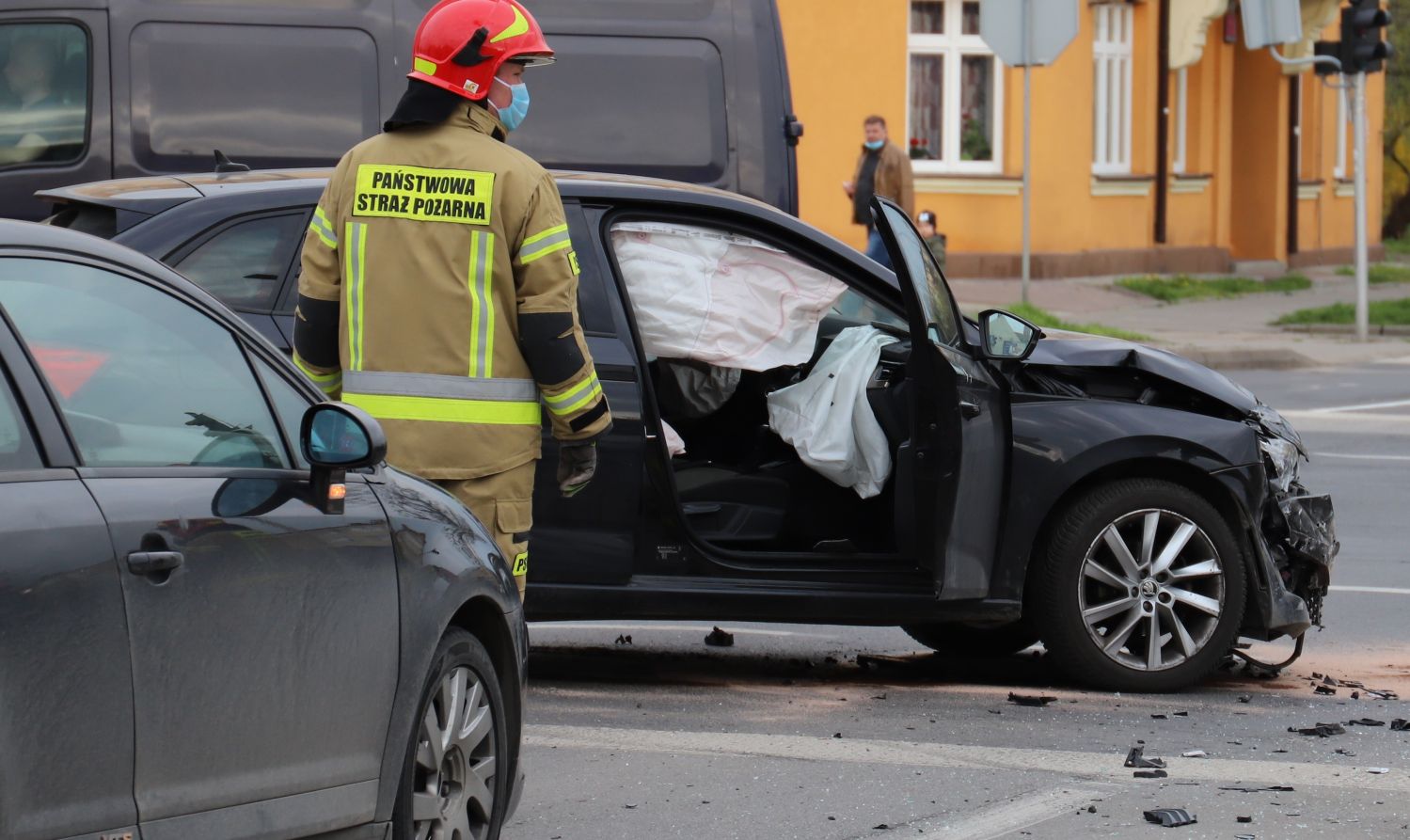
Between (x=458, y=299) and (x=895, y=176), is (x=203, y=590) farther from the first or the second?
(x=895, y=176)

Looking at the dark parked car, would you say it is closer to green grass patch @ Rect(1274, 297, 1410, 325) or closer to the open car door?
the open car door

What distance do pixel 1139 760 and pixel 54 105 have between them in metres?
7.08

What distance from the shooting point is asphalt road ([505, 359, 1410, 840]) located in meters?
5.14

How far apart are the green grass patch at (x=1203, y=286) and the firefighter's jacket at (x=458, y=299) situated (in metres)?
20.5

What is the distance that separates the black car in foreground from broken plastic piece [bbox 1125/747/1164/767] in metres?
0.83

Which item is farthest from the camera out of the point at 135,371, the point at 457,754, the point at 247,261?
the point at 247,261

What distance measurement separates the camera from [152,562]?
338 cm

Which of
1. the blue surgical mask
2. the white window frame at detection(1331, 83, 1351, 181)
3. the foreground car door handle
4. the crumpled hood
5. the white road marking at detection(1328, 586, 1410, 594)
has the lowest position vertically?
the white road marking at detection(1328, 586, 1410, 594)

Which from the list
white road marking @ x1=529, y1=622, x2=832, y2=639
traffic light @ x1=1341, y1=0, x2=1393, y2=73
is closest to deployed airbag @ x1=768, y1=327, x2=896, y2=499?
white road marking @ x1=529, y1=622, x2=832, y2=639

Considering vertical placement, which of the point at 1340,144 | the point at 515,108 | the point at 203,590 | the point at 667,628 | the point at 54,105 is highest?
the point at 1340,144

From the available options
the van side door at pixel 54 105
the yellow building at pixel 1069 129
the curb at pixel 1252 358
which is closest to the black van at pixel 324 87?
the van side door at pixel 54 105

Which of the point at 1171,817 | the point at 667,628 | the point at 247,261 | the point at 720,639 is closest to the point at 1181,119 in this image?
the point at 667,628

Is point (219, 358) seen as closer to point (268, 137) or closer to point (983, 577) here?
point (983, 577)

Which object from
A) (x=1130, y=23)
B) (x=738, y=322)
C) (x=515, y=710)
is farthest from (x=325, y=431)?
(x=1130, y=23)
